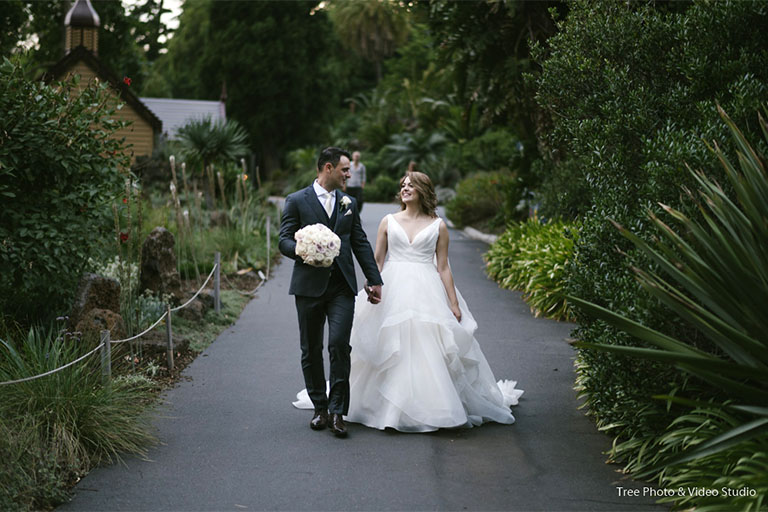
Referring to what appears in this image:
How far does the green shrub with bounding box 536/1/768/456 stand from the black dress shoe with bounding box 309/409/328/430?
2.00m

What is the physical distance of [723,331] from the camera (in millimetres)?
4590

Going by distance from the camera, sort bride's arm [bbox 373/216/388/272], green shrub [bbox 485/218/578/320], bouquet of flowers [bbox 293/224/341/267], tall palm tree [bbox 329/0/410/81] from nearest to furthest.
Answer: bouquet of flowers [bbox 293/224/341/267] < bride's arm [bbox 373/216/388/272] < green shrub [bbox 485/218/578/320] < tall palm tree [bbox 329/0/410/81]

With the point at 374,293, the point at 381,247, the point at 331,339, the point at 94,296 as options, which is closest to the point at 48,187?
the point at 94,296

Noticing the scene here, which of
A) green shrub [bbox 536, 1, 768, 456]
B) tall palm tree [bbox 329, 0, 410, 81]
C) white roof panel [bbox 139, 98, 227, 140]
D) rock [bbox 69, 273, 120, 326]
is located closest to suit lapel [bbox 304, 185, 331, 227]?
green shrub [bbox 536, 1, 768, 456]

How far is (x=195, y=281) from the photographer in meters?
12.8

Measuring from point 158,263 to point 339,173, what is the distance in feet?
15.6

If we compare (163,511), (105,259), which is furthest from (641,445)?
(105,259)

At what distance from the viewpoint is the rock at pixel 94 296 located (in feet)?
24.9

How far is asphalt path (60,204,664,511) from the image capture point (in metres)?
4.88

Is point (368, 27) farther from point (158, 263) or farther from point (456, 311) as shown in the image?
point (456, 311)

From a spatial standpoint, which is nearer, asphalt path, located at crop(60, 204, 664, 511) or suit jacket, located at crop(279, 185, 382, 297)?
asphalt path, located at crop(60, 204, 664, 511)

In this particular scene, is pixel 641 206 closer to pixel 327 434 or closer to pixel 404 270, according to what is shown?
pixel 404 270

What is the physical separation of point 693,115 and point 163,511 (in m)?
4.50

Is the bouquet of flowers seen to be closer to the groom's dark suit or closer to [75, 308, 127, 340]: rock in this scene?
the groom's dark suit
